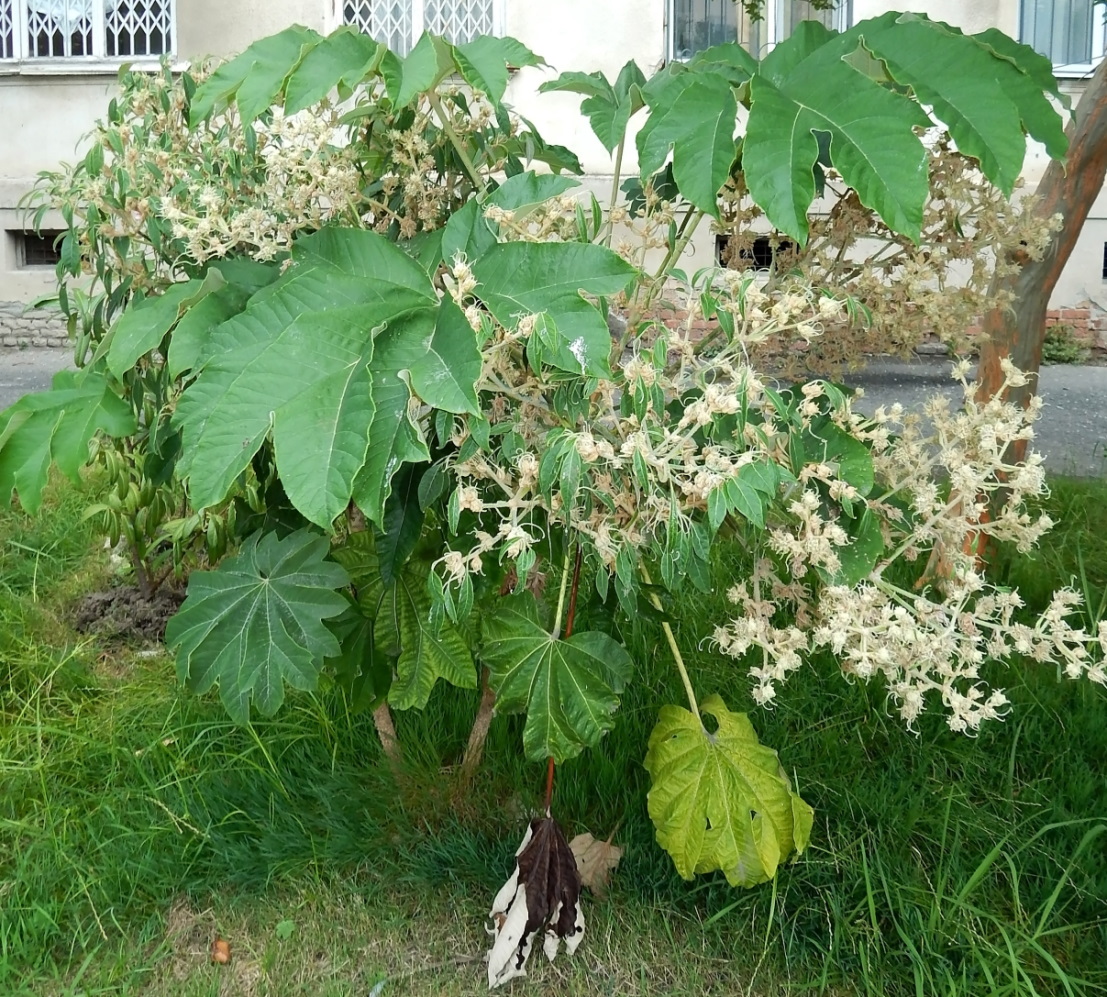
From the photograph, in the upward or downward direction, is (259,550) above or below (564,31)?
below

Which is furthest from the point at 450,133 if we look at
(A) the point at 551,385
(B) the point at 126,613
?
(B) the point at 126,613

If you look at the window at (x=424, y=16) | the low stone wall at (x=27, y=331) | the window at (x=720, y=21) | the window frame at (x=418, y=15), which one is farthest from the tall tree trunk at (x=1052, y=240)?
the low stone wall at (x=27, y=331)

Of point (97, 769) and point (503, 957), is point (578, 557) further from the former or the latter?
point (97, 769)

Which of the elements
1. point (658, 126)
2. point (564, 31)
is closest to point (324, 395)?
point (658, 126)

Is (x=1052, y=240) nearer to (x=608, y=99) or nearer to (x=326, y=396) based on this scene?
(x=608, y=99)

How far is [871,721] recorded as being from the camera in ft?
8.38

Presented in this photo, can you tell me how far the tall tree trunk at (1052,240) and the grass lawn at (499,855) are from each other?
0.89 metres

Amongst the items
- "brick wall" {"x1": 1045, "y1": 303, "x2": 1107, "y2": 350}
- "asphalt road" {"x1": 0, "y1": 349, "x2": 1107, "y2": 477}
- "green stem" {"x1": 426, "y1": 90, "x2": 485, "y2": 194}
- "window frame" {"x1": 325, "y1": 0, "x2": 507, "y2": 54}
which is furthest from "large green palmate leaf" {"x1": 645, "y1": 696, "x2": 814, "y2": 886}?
"brick wall" {"x1": 1045, "y1": 303, "x2": 1107, "y2": 350}

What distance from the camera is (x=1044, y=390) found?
7508mm

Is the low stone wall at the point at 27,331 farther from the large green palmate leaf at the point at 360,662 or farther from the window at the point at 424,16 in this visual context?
the large green palmate leaf at the point at 360,662

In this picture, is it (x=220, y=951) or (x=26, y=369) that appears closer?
(x=220, y=951)

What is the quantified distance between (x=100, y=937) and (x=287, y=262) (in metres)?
1.37

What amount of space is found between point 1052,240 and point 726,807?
6.03 ft

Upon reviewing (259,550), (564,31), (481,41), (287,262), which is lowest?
(259,550)
